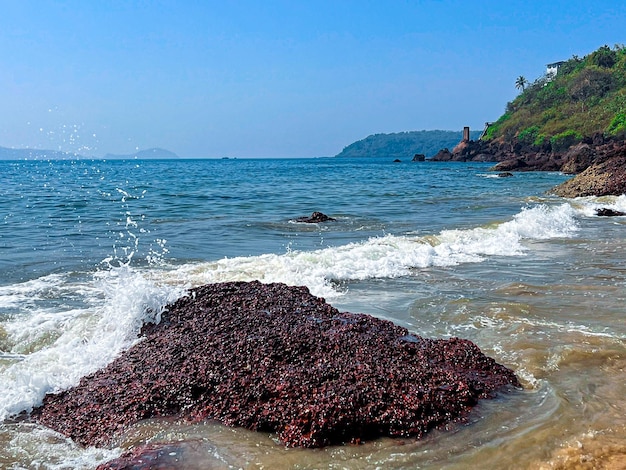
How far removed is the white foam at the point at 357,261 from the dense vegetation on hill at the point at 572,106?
63.6 metres

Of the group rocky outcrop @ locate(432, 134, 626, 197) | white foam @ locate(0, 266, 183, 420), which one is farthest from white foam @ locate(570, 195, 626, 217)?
white foam @ locate(0, 266, 183, 420)

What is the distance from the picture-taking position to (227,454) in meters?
3.69

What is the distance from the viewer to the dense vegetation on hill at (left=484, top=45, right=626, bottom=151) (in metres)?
75.8

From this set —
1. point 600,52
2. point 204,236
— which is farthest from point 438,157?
point 204,236

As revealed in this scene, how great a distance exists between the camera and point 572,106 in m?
89.6

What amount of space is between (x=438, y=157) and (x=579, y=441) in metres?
111

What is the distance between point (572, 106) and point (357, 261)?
301 feet

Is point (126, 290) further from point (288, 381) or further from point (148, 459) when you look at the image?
point (148, 459)

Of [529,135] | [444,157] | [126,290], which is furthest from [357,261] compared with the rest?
[444,157]

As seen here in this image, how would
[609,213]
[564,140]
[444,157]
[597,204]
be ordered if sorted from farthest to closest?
[444,157] → [564,140] → [597,204] → [609,213]

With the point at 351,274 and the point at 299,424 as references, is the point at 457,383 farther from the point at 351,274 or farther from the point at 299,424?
the point at 351,274

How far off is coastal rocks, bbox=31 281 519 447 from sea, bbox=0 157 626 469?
0.14 meters

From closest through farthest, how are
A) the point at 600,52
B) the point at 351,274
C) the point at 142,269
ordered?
the point at 351,274
the point at 142,269
the point at 600,52

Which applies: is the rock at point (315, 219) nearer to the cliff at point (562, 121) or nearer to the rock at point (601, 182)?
the rock at point (601, 182)
